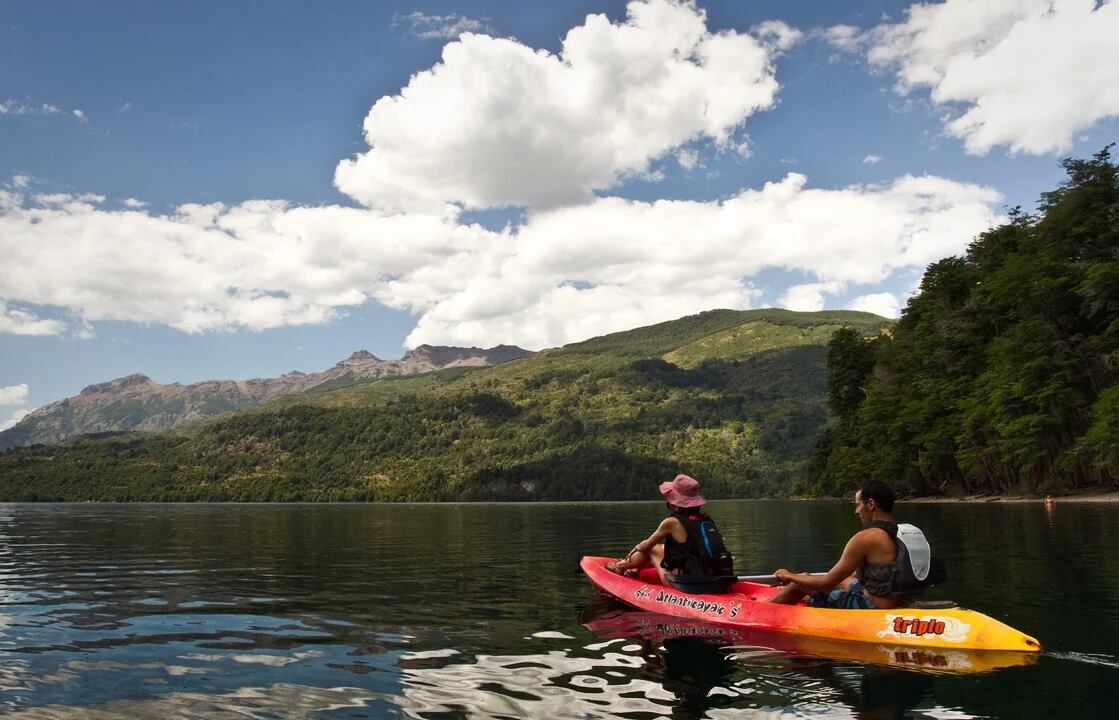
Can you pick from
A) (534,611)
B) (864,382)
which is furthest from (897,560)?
(864,382)

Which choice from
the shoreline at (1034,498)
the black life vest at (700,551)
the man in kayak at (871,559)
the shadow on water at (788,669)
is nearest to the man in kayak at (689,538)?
the black life vest at (700,551)

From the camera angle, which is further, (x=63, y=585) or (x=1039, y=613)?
(x=63, y=585)

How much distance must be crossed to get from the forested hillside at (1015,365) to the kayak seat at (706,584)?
180 ft

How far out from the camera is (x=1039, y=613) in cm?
1524

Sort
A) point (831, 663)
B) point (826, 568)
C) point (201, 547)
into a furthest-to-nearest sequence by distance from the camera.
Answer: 1. point (201, 547)
2. point (826, 568)
3. point (831, 663)

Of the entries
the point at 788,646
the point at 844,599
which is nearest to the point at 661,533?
the point at 844,599

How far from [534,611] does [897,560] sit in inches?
303

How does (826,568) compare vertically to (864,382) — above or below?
below

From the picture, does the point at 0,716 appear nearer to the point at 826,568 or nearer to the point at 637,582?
the point at 637,582

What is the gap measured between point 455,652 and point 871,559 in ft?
23.9

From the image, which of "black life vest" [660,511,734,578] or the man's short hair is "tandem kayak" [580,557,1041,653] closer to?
"black life vest" [660,511,734,578]

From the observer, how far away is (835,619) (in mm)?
13430

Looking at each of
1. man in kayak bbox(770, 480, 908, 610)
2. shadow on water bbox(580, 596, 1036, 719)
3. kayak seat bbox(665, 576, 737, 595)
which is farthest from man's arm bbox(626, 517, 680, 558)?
man in kayak bbox(770, 480, 908, 610)

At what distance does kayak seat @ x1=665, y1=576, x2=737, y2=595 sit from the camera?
1636cm
